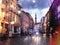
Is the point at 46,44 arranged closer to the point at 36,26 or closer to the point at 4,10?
the point at 36,26

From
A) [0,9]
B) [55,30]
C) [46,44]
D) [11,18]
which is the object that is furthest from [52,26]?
[0,9]

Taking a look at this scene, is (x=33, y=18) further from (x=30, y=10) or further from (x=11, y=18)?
(x=11, y=18)

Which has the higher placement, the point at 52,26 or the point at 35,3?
the point at 35,3

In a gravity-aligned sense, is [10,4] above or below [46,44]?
above

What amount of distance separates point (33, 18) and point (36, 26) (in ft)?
0.24

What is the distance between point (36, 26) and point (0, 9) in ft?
1.11

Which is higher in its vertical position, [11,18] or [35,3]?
[35,3]

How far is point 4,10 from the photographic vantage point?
1805mm

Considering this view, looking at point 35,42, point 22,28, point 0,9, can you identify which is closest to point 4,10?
point 0,9

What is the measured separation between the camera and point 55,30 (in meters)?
1.77

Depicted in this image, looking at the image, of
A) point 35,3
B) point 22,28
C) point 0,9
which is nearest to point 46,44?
point 22,28

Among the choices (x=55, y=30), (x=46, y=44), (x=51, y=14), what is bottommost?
(x=46, y=44)

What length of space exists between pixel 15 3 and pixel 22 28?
0.22 meters

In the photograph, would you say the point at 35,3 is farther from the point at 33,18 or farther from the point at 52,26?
the point at 52,26
